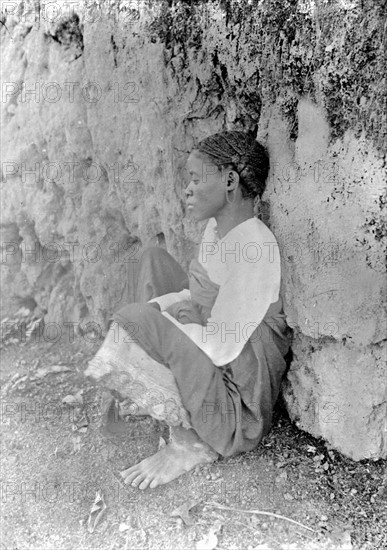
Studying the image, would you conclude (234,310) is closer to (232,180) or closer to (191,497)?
(232,180)

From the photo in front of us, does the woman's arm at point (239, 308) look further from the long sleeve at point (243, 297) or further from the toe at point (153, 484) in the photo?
the toe at point (153, 484)

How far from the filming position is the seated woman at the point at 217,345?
89.1 inches

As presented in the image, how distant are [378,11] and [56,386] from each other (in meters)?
2.22

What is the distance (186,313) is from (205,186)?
1.65ft

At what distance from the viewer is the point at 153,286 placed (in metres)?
2.64

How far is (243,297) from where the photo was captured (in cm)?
228

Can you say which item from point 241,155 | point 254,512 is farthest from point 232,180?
point 254,512

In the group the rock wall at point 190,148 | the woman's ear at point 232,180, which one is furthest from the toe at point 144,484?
the woman's ear at point 232,180

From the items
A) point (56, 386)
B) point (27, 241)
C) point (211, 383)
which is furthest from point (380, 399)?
point (27, 241)

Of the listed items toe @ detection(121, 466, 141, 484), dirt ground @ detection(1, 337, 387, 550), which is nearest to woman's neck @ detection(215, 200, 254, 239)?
dirt ground @ detection(1, 337, 387, 550)

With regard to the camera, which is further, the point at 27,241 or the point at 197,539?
the point at 27,241

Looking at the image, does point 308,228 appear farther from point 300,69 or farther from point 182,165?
point 182,165

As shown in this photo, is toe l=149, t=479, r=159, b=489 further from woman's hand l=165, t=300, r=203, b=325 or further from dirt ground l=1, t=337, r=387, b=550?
woman's hand l=165, t=300, r=203, b=325

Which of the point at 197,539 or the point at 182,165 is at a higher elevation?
the point at 182,165
